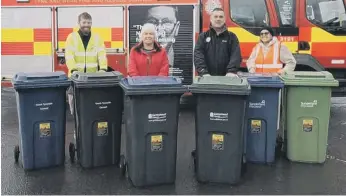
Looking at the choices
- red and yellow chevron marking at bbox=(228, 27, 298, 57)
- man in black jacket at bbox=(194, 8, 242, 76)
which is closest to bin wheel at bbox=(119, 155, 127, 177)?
man in black jacket at bbox=(194, 8, 242, 76)

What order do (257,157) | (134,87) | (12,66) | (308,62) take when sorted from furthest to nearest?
(12,66), (308,62), (257,157), (134,87)

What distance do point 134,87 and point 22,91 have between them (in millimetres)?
1172

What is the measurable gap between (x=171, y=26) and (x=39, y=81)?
126 inches

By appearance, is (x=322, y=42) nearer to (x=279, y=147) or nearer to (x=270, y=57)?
(x=270, y=57)

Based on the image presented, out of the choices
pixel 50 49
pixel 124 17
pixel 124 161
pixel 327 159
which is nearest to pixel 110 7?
pixel 124 17

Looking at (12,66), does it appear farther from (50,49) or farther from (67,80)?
(67,80)

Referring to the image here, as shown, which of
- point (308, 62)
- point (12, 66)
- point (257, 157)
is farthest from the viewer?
point (12, 66)

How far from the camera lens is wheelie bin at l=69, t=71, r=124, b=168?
4391 millimetres

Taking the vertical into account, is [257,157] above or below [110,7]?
below

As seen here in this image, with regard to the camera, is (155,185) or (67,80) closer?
(155,185)

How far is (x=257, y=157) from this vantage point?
15.8 ft

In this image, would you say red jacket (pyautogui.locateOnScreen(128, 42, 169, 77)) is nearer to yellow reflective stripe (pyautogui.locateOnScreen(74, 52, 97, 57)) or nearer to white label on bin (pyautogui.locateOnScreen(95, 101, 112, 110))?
white label on bin (pyautogui.locateOnScreen(95, 101, 112, 110))

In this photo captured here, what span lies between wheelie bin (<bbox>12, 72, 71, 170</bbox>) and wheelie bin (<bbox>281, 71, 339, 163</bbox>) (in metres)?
2.36

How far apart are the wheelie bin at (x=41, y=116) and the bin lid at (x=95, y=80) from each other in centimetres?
15
